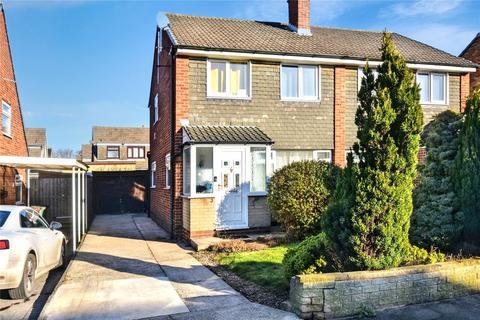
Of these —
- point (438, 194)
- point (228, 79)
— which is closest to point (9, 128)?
point (228, 79)

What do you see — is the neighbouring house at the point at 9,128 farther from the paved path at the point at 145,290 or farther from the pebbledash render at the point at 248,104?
the pebbledash render at the point at 248,104

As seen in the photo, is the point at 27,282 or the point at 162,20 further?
the point at 162,20

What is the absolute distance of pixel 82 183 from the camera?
13312 millimetres

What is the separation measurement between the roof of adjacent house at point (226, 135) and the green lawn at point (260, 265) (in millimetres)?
3334

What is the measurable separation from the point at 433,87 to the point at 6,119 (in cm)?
1550

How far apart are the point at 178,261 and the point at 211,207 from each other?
8.30ft

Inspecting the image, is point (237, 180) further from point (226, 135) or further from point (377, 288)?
point (377, 288)

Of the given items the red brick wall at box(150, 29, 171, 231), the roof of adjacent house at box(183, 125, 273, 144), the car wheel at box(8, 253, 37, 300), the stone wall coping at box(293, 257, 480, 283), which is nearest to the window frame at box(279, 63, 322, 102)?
the roof of adjacent house at box(183, 125, 273, 144)

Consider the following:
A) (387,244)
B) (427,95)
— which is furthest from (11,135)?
(427,95)

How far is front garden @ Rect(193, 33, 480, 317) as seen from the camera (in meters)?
5.43

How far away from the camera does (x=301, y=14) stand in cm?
1538

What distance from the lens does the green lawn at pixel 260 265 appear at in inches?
263

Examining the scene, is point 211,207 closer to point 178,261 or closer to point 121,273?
point 178,261

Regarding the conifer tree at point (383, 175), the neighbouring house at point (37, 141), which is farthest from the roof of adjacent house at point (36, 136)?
the conifer tree at point (383, 175)
